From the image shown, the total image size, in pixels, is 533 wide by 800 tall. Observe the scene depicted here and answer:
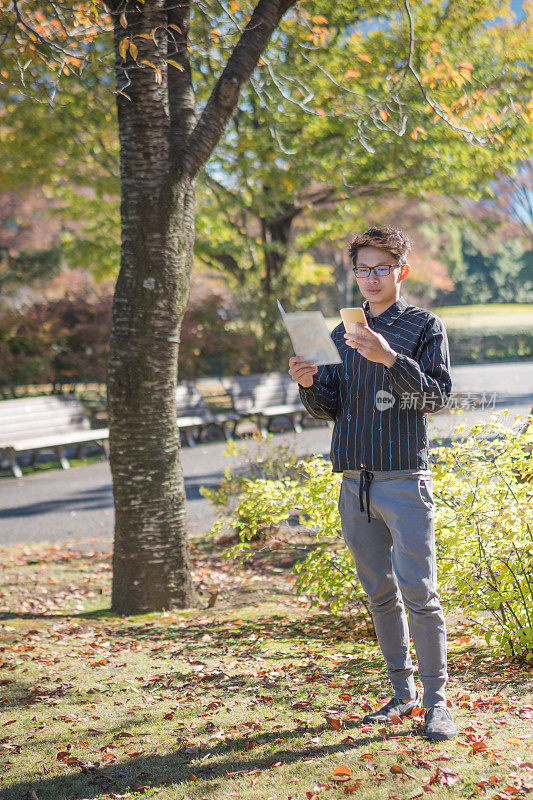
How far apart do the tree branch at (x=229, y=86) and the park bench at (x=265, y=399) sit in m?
9.40

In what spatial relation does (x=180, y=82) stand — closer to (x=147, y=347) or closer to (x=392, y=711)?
(x=147, y=347)

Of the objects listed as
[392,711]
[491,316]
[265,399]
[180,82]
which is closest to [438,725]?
[392,711]

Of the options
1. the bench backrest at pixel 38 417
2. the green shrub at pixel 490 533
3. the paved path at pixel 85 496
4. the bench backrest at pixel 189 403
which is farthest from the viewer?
the bench backrest at pixel 189 403

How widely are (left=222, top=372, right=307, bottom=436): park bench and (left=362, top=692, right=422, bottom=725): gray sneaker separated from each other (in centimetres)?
1103

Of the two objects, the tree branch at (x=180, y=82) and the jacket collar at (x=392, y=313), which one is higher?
the tree branch at (x=180, y=82)

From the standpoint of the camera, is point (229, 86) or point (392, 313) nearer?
point (392, 313)

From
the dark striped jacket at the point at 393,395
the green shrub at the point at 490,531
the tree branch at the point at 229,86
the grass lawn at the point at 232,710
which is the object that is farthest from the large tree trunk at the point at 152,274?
the dark striped jacket at the point at 393,395

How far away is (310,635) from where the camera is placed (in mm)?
4910

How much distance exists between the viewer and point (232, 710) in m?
3.59

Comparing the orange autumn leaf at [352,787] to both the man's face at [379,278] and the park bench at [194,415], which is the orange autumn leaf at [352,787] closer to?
the man's face at [379,278]

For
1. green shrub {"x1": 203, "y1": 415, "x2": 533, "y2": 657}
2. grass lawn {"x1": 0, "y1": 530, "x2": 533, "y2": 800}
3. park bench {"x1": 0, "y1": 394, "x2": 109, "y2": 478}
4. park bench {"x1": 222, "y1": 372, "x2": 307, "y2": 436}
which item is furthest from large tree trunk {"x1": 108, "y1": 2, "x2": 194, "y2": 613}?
park bench {"x1": 222, "y1": 372, "x2": 307, "y2": 436}

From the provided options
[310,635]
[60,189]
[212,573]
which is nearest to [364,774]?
[310,635]

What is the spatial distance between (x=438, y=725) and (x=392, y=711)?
0.27 meters

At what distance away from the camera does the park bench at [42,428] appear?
11.7 metres
